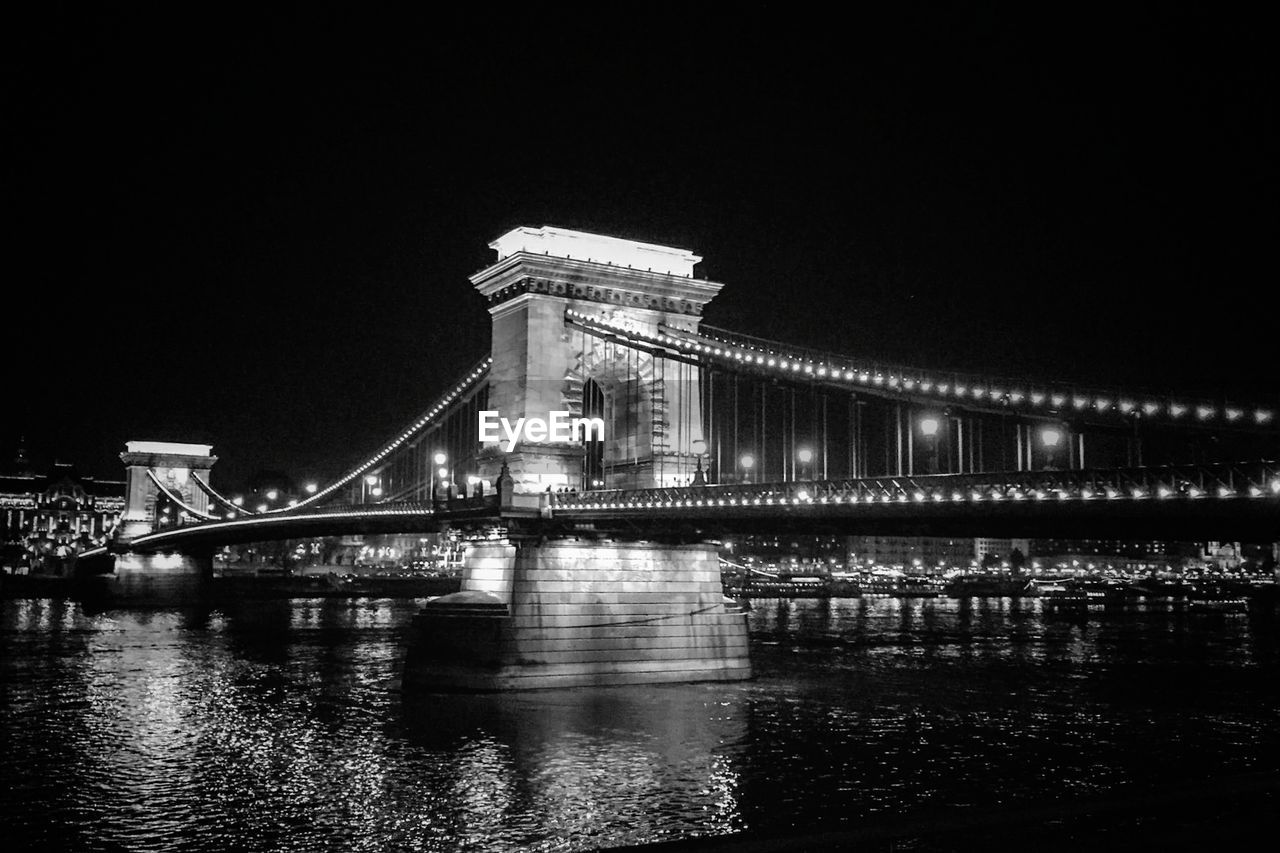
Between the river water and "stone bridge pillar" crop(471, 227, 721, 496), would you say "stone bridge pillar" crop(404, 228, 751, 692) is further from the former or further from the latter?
the river water

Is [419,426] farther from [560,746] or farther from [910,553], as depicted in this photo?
[910,553]

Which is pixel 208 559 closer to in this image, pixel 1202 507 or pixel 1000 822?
pixel 1202 507

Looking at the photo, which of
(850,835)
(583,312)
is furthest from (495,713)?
(850,835)

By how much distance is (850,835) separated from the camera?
8531 mm

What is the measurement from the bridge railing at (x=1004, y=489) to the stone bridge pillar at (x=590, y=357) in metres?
8.15

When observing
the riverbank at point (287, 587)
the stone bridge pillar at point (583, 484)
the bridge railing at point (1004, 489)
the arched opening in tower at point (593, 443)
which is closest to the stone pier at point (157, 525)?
the riverbank at point (287, 587)

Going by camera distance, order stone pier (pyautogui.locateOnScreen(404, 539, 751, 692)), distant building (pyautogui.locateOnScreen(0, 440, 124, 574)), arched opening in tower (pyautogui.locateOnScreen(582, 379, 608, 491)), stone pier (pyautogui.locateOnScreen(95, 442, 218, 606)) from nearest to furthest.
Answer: stone pier (pyautogui.locateOnScreen(404, 539, 751, 692))
arched opening in tower (pyautogui.locateOnScreen(582, 379, 608, 491))
stone pier (pyautogui.locateOnScreen(95, 442, 218, 606))
distant building (pyautogui.locateOnScreen(0, 440, 124, 574))

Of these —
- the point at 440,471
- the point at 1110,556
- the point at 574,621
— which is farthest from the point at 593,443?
the point at 1110,556

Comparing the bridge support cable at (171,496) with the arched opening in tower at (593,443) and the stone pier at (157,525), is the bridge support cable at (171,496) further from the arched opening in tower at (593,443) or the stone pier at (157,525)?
the arched opening in tower at (593,443)

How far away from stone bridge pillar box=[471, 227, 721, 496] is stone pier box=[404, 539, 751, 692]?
4765 millimetres

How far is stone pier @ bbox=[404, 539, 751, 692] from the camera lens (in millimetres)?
33688

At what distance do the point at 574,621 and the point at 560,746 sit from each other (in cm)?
819

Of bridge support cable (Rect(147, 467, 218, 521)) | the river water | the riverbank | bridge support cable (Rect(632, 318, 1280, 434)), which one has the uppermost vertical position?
bridge support cable (Rect(147, 467, 218, 521))

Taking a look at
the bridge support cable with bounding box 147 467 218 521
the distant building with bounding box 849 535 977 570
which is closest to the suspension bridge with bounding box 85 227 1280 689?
the bridge support cable with bounding box 147 467 218 521
